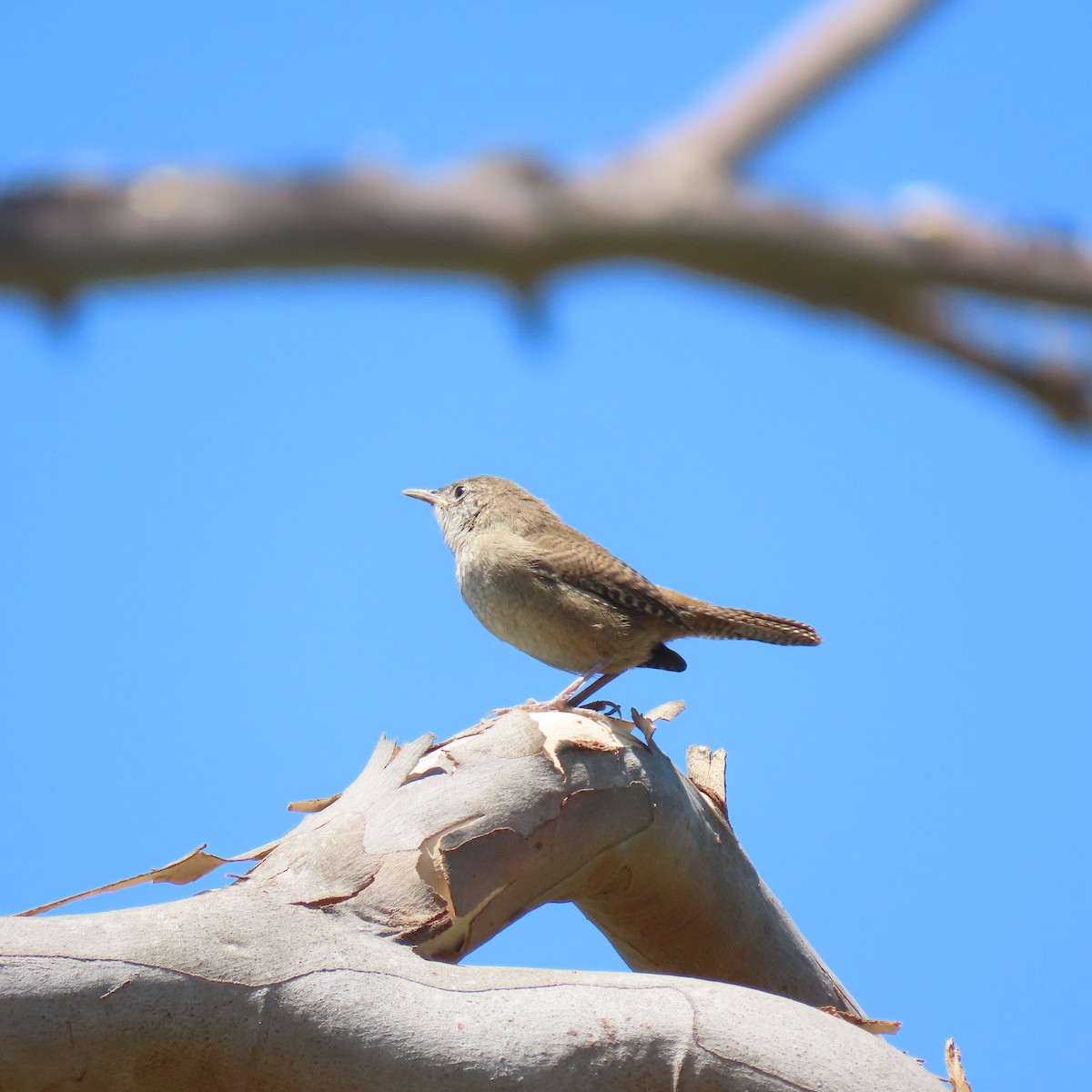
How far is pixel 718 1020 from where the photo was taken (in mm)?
4090

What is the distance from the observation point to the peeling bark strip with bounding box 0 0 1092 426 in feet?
3.70

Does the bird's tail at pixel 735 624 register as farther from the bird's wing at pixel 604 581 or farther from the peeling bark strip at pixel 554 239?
the peeling bark strip at pixel 554 239

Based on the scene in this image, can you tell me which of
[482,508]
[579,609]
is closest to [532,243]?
[579,609]

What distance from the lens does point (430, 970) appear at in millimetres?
4074

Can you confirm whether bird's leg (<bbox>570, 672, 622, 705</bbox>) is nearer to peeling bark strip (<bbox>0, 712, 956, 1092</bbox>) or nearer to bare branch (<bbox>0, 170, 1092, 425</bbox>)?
peeling bark strip (<bbox>0, 712, 956, 1092</bbox>)

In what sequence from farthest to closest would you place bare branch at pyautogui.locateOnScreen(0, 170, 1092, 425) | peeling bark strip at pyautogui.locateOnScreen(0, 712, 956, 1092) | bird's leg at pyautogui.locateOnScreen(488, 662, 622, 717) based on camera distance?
bird's leg at pyautogui.locateOnScreen(488, 662, 622, 717) → peeling bark strip at pyautogui.locateOnScreen(0, 712, 956, 1092) → bare branch at pyautogui.locateOnScreen(0, 170, 1092, 425)

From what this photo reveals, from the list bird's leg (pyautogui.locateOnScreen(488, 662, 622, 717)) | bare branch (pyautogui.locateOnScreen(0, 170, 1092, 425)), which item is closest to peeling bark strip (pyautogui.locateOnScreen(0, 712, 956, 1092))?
bird's leg (pyautogui.locateOnScreen(488, 662, 622, 717))

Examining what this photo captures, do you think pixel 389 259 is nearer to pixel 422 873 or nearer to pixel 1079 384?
pixel 1079 384

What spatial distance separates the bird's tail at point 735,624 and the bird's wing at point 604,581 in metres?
0.09

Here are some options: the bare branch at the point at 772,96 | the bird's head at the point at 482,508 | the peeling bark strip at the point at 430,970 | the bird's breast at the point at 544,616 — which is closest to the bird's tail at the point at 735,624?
the bird's breast at the point at 544,616

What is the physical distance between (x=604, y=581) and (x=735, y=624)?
711 millimetres

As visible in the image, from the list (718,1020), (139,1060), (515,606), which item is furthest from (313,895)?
(515,606)

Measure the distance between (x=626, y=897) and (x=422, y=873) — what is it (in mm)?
1209

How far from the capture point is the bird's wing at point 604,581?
5.98 m
